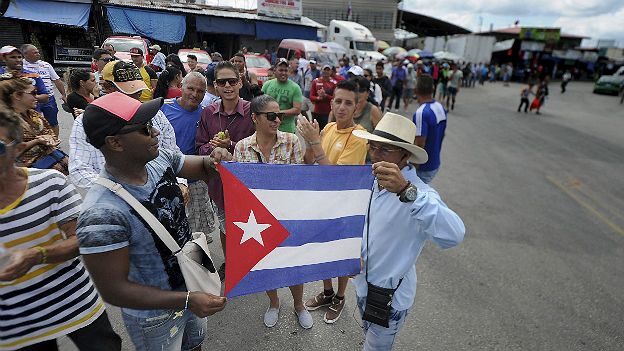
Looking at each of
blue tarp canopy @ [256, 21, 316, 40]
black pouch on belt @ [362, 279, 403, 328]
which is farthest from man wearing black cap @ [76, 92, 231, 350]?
blue tarp canopy @ [256, 21, 316, 40]

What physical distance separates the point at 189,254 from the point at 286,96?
4.34 meters

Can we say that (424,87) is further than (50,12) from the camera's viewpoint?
No

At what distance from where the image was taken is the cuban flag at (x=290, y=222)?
6.85 feet

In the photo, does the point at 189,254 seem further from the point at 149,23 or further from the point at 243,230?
the point at 149,23

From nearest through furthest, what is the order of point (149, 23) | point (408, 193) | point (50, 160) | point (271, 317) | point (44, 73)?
1. point (408, 193)
2. point (271, 317)
3. point (50, 160)
4. point (44, 73)
5. point (149, 23)

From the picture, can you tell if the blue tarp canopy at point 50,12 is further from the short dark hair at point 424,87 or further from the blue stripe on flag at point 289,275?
the blue stripe on flag at point 289,275

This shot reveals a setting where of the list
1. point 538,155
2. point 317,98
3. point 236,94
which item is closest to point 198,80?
point 236,94

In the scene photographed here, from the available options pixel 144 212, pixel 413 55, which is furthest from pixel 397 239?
pixel 413 55

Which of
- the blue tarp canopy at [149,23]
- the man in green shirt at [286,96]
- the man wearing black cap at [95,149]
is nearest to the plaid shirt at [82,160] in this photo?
the man wearing black cap at [95,149]

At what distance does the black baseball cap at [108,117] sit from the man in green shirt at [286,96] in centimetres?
401

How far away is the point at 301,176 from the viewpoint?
2.22 meters

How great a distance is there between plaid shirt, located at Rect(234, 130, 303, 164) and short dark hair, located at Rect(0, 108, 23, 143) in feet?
5.00

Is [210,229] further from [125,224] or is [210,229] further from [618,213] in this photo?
[618,213]

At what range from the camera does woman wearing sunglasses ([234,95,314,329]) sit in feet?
9.57
